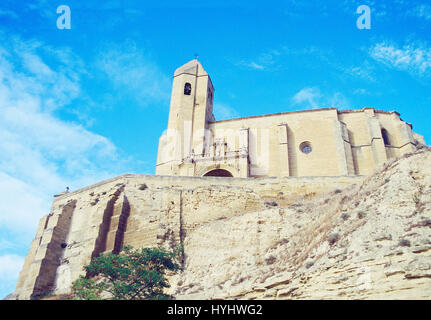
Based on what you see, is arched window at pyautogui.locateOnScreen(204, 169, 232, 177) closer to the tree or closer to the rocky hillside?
the rocky hillside

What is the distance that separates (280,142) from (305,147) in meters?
2.11

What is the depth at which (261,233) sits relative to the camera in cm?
1745

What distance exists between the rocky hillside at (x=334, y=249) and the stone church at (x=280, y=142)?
1175 cm

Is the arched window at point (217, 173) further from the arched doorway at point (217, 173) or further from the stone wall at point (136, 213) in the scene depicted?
the stone wall at point (136, 213)

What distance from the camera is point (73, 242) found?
22.1m

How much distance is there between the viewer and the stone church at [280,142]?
3078 centimetres

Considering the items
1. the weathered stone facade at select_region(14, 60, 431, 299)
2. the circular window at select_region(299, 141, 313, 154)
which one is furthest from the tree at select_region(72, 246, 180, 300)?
the circular window at select_region(299, 141, 313, 154)

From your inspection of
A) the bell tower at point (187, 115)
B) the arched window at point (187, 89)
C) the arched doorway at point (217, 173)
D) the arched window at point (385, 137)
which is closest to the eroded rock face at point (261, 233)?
the arched doorway at point (217, 173)

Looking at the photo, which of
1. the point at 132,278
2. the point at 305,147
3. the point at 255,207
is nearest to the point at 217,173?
the point at 305,147

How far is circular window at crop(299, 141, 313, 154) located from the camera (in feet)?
107

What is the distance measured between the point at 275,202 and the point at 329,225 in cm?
883

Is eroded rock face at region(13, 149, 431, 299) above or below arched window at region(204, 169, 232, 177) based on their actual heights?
below

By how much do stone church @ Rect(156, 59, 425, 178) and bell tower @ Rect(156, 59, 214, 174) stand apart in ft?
0.26

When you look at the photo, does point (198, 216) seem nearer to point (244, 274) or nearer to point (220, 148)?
point (244, 274)
